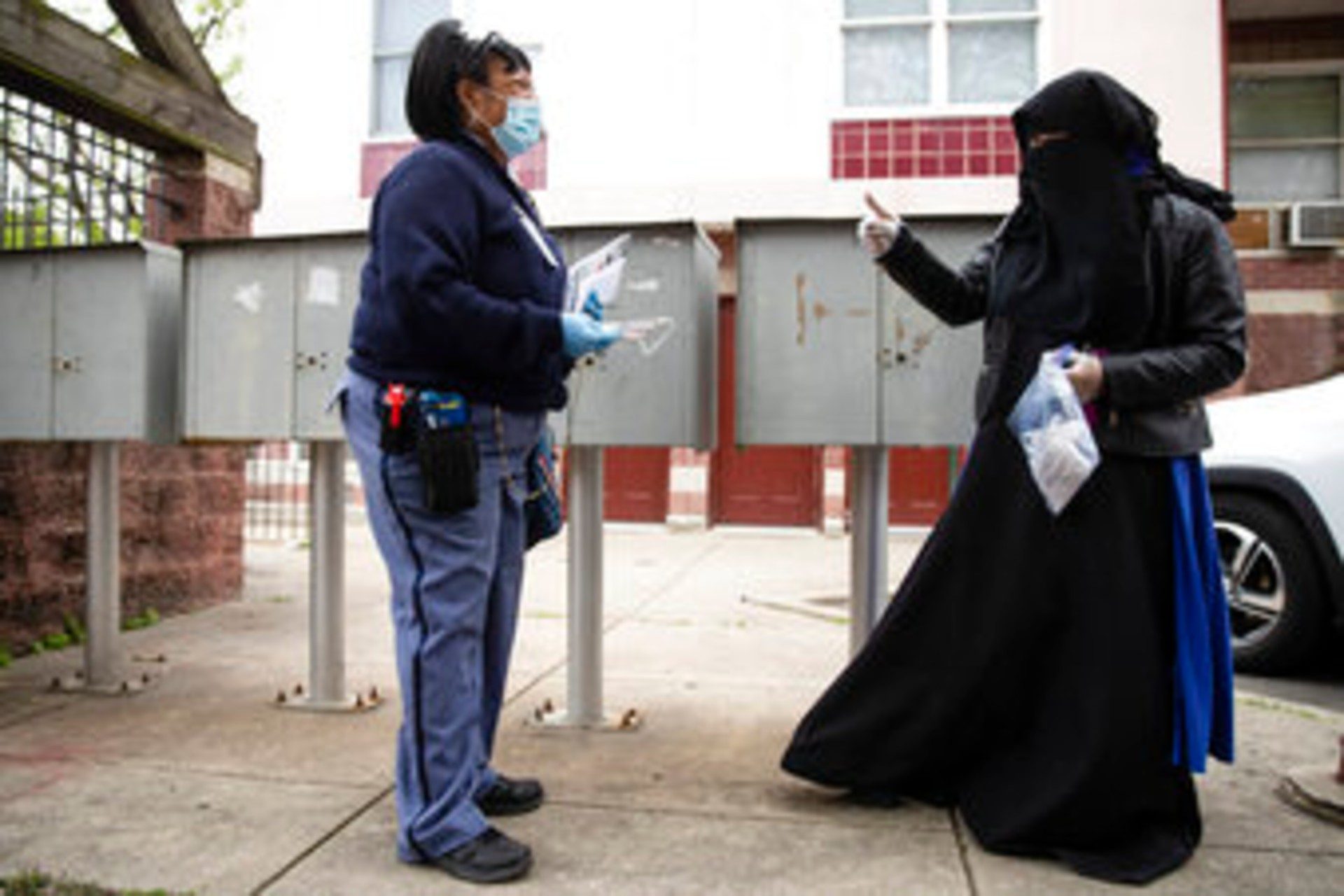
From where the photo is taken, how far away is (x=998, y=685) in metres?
2.83

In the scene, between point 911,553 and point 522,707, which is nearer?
point 522,707

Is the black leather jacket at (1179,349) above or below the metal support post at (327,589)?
above

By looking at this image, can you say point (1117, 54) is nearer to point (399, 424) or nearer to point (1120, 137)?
point (1120, 137)

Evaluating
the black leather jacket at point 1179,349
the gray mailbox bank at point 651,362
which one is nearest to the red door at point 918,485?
the gray mailbox bank at point 651,362

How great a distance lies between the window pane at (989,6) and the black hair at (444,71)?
987cm

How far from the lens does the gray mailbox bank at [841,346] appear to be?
3666 millimetres

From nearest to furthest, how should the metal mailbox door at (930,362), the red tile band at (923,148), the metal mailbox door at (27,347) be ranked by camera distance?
the metal mailbox door at (930,362) < the metal mailbox door at (27,347) < the red tile band at (923,148)

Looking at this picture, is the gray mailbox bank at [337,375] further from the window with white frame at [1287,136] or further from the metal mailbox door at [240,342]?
the window with white frame at [1287,136]

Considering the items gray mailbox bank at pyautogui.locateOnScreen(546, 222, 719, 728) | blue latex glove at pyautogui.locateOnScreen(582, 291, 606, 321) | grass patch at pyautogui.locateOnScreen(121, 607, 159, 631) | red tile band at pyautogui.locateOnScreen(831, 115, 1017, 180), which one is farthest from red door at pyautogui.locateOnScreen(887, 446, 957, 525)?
blue latex glove at pyautogui.locateOnScreen(582, 291, 606, 321)

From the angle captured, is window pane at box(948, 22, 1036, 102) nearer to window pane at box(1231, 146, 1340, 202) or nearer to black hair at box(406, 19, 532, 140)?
window pane at box(1231, 146, 1340, 202)

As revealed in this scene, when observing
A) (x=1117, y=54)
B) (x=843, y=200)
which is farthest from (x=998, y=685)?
(x=1117, y=54)

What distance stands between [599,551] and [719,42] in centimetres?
889

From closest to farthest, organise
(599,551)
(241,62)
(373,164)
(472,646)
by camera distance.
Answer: (472,646)
(599,551)
(373,164)
(241,62)

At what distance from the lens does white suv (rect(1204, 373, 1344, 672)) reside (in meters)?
4.75
